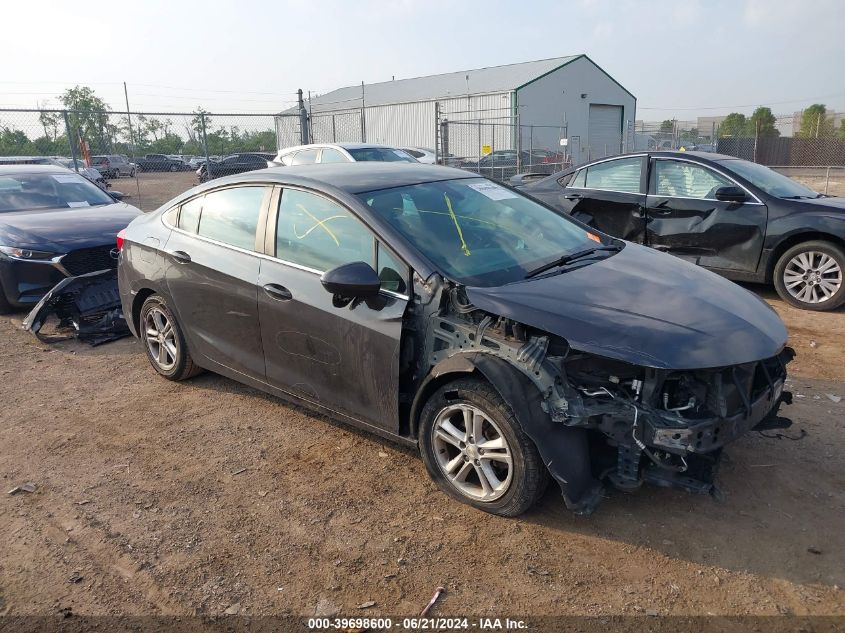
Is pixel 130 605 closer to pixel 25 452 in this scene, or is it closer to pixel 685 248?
pixel 25 452

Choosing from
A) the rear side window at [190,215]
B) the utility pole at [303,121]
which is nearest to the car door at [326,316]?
the rear side window at [190,215]

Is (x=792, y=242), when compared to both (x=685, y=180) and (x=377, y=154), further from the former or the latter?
(x=377, y=154)

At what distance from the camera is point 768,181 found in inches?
282

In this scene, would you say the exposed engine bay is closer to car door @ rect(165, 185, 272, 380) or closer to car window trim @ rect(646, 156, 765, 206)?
car door @ rect(165, 185, 272, 380)

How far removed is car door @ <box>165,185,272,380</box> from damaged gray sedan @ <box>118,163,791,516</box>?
0.05 feet

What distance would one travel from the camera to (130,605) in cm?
281

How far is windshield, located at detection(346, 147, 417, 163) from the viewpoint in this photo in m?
12.1

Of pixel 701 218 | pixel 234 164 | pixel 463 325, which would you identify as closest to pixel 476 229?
pixel 463 325

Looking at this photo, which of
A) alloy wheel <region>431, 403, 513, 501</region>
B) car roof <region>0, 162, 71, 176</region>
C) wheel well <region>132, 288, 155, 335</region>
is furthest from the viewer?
car roof <region>0, 162, 71, 176</region>

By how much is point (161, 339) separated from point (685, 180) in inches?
222

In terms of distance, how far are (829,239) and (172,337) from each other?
20.4 ft

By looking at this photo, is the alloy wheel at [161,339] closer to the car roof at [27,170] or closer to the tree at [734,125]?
the car roof at [27,170]

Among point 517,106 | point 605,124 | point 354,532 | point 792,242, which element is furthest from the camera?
point 605,124

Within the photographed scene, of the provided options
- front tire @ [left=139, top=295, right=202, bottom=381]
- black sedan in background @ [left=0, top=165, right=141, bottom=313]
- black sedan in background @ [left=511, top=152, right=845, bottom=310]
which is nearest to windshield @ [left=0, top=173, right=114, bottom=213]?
black sedan in background @ [left=0, top=165, right=141, bottom=313]
